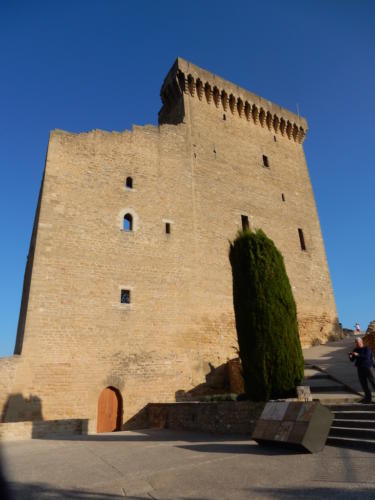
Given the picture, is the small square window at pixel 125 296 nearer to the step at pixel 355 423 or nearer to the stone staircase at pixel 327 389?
the stone staircase at pixel 327 389

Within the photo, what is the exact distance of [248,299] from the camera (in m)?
8.25

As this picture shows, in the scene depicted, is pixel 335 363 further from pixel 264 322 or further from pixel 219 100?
pixel 219 100

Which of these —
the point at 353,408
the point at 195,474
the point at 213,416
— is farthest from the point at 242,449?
the point at 213,416

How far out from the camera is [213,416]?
841 centimetres

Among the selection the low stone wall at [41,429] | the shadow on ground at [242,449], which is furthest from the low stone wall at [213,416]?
the low stone wall at [41,429]

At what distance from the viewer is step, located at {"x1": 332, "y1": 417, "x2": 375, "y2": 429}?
17.9ft

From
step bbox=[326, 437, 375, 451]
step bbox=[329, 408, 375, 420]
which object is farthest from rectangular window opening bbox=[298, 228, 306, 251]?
step bbox=[326, 437, 375, 451]

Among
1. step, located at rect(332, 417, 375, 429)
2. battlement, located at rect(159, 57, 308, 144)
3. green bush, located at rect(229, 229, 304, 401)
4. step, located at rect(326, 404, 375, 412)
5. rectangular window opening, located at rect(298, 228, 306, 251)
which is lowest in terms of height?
step, located at rect(332, 417, 375, 429)

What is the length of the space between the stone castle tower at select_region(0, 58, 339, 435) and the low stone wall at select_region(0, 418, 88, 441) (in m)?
0.05

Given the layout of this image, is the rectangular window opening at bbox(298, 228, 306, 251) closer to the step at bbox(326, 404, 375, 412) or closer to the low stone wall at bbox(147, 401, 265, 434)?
the low stone wall at bbox(147, 401, 265, 434)

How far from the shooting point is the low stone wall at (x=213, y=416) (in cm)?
756

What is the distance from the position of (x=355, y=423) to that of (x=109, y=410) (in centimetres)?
822

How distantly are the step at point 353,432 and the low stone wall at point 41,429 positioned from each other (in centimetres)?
688

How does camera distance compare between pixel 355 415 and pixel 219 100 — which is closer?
pixel 355 415
